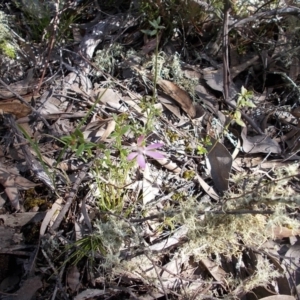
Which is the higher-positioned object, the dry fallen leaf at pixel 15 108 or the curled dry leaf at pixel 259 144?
the dry fallen leaf at pixel 15 108

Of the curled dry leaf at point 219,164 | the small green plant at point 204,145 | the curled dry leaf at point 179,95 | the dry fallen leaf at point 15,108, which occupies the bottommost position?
the curled dry leaf at point 219,164

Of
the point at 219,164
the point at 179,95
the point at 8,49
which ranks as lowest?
the point at 219,164

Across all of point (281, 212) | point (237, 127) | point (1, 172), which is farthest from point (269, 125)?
point (1, 172)

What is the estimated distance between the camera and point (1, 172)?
1.69m

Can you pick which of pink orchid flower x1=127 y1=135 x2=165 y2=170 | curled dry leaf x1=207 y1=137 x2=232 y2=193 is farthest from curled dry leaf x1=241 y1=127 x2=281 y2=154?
pink orchid flower x1=127 y1=135 x2=165 y2=170

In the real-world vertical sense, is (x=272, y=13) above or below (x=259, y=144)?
above

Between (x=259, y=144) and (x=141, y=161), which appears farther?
(x=259, y=144)

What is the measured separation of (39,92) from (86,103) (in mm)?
247

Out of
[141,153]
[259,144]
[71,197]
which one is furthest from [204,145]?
[71,197]

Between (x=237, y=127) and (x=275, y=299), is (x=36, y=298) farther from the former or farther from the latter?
(x=237, y=127)

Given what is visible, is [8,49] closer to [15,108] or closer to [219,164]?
[15,108]

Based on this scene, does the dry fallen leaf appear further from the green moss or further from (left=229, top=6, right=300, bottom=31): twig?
(left=229, top=6, right=300, bottom=31): twig

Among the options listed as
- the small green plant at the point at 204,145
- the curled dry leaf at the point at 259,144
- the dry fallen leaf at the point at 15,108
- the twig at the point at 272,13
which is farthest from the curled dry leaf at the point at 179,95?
the dry fallen leaf at the point at 15,108

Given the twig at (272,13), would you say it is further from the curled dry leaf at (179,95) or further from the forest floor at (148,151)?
the curled dry leaf at (179,95)
